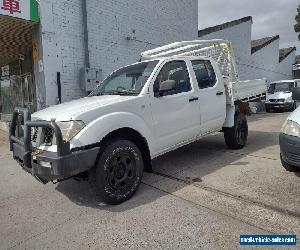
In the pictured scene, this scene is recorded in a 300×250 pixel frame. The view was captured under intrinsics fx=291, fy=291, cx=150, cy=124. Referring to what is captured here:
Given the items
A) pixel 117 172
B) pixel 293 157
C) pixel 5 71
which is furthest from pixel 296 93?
pixel 5 71

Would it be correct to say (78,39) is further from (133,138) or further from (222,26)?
(222,26)

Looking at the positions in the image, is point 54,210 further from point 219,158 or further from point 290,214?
point 219,158

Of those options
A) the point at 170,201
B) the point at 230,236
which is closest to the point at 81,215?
the point at 170,201

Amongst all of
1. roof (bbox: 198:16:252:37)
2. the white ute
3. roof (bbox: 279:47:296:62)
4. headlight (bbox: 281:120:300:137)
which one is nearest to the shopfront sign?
the white ute

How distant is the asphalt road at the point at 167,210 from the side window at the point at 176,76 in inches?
57.2

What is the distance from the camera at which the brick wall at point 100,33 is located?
29.5 feet

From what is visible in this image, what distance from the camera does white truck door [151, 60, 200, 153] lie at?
14.6ft

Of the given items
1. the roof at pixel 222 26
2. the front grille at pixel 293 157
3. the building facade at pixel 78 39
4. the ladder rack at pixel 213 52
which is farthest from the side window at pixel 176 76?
the roof at pixel 222 26

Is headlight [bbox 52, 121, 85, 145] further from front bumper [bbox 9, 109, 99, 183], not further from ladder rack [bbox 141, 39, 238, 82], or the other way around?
ladder rack [bbox 141, 39, 238, 82]

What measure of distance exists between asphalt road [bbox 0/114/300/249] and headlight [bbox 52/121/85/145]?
3.34 ft

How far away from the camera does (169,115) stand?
15.0 feet

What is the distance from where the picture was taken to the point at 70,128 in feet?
11.4

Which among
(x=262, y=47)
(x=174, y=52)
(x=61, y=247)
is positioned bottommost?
(x=61, y=247)

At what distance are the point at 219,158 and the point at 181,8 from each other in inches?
387
